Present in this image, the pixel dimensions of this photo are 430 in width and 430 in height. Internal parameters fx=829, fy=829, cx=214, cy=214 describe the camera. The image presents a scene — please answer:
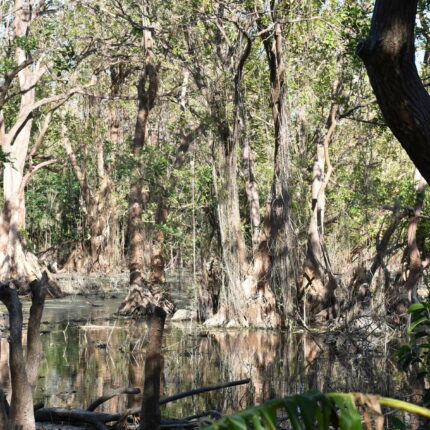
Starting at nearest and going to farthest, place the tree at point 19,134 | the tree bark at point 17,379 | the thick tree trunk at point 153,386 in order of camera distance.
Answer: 1. the tree bark at point 17,379
2. the thick tree trunk at point 153,386
3. the tree at point 19,134

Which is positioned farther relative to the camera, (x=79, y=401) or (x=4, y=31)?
(x=4, y=31)

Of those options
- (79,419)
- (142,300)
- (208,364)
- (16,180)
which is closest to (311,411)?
(79,419)

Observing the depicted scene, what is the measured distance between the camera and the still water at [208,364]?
9719mm

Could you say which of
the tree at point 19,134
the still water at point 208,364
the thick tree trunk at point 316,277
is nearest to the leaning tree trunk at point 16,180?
the tree at point 19,134

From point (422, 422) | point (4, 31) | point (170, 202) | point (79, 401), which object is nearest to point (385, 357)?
point (422, 422)

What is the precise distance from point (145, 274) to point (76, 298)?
107 inches

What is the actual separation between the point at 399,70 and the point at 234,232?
12.0 metres

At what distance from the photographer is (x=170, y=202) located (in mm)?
19781

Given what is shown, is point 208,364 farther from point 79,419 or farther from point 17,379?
point 17,379

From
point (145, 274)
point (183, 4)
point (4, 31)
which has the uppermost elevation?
point (4, 31)

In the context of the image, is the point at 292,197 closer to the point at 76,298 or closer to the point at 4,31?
the point at 76,298

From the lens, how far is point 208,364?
Result: 39.9 ft

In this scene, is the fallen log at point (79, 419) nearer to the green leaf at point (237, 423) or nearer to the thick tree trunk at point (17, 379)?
the thick tree trunk at point (17, 379)

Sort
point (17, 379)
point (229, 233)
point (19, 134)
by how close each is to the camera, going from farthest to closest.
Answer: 1. point (19, 134)
2. point (229, 233)
3. point (17, 379)
